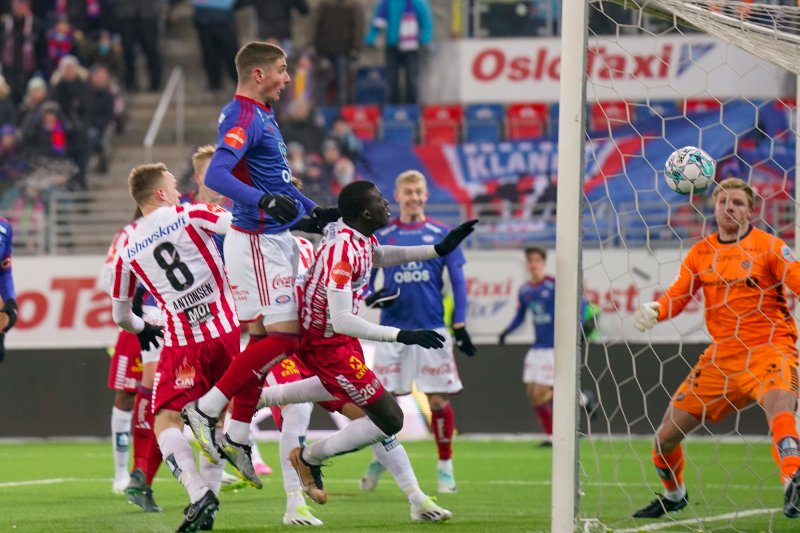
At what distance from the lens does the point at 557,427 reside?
5.88 meters

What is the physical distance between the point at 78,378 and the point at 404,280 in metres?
6.38

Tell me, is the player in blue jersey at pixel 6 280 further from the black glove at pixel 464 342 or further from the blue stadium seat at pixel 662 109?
the blue stadium seat at pixel 662 109

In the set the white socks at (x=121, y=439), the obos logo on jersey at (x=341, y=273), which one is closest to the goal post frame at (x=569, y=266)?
the obos logo on jersey at (x=341, y=273)

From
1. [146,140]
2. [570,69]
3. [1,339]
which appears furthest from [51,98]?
[570,69]

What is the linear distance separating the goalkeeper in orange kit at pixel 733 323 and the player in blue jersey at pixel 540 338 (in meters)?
6.25

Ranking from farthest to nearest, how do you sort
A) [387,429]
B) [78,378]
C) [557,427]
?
[78,378] → [387,429] → [557,427]

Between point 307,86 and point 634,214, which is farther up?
point 307,86

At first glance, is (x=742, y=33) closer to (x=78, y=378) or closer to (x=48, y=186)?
(x=78, y=378)

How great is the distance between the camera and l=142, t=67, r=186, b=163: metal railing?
21.0 metres

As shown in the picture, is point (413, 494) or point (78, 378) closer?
point (413, 494)

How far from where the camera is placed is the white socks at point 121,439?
31.0 ft

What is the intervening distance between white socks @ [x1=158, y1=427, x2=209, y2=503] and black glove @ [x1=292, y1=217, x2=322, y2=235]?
1197 mm

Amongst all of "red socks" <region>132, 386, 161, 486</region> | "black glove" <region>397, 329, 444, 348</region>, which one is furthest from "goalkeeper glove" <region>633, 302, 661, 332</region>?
"red socks" <region>132, 386, 161, 486</region>

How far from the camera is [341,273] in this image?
21.4ft
